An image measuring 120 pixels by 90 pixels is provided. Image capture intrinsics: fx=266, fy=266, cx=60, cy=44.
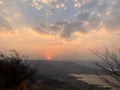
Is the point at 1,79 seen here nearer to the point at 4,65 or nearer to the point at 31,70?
the point at 4,65

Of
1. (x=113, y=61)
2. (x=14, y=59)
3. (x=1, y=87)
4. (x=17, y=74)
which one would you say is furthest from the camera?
(x=14, y=59)

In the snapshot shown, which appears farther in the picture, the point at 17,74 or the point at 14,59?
the point at 14,59

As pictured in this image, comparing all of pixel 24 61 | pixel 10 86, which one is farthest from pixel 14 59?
pixel 10 86

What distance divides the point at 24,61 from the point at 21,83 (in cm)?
291

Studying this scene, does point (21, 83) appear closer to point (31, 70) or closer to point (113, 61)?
point (31, 70)

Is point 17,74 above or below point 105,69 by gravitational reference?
above

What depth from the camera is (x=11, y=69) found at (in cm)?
2466

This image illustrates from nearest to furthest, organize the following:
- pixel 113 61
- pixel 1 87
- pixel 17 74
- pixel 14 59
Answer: pixel 113 61
pixel 1 87
pixel 17 74
pixel 14 59

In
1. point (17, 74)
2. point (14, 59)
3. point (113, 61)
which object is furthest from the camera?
point (14, 59)

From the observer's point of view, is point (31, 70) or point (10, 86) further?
point (31, 70)

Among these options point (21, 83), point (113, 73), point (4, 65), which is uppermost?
point (4, 65)

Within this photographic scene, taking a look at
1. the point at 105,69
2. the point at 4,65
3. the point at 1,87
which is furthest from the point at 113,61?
the point at 4,65

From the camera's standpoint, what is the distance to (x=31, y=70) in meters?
Answer: 26.6

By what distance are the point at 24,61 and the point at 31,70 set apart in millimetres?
1261
